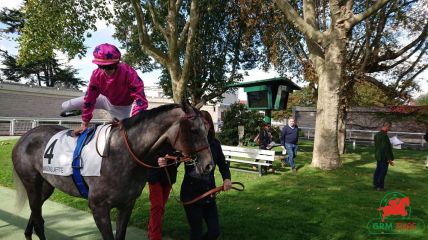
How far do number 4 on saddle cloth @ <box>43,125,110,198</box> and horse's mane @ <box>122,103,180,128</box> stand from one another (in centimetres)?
26

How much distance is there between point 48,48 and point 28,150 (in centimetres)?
1183

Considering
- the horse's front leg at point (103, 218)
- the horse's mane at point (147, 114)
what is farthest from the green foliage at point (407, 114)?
the horse's front leg at point (103, 218)

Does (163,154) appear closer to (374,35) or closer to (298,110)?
(374,35)

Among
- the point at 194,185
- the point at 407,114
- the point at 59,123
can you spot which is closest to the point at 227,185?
the point at 194,185

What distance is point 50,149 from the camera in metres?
3.94

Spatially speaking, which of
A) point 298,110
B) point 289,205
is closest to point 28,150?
point 289,205

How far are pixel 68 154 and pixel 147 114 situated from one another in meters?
1.06

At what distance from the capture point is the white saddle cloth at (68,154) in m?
3.45

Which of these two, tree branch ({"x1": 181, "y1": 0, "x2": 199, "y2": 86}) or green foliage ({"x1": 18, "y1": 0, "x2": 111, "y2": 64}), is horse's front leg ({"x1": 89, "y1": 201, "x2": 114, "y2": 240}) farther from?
green foliage ({"x1": 18, "y1": 0, "x2": 111, "y2": 64})

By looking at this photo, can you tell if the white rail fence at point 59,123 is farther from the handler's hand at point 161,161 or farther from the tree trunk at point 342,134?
the handler's hand at point 161,161

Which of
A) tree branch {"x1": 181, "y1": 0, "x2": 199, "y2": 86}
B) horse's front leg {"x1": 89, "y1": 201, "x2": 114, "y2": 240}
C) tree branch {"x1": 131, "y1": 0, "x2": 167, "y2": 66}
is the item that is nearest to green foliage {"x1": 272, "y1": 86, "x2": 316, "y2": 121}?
tree branch {"x1": 181, "y1": 0, "x2": 199, "y2": 86}

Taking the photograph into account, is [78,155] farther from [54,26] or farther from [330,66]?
[54,26]

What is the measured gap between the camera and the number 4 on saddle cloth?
347 centimetres

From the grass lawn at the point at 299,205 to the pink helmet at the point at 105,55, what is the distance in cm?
165
